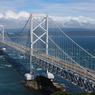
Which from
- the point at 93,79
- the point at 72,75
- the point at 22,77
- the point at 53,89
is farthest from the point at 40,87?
the point at 93,79

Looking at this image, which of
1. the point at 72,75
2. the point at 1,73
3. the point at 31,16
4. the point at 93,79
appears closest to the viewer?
the point at 93,79

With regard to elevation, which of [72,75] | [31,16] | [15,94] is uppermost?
[31,16]

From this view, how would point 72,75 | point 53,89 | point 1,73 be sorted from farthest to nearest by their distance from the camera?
point 1,73 → point 53,89 → point 72,75

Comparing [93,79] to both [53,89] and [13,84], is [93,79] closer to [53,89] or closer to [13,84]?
[53,89]

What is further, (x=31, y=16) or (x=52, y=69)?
(x=31, y=16)

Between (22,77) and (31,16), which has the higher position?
(31,16)

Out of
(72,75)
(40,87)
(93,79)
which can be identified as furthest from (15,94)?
(93,79)
